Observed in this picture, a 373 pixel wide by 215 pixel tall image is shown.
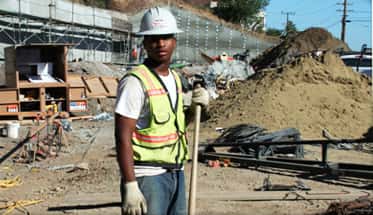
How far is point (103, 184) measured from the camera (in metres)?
8.31

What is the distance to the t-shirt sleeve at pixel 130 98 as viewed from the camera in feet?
11.1

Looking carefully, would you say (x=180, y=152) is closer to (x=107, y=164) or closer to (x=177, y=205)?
(x=177, y=205)

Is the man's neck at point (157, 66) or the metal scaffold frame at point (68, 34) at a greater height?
the metal scaffold frame at point (68, 34)

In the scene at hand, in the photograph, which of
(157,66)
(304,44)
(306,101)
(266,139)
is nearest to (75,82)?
(306,101)

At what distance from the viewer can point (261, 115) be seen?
1437cm

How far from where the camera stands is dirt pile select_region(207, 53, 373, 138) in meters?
14.2

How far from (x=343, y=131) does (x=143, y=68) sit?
1116 cm

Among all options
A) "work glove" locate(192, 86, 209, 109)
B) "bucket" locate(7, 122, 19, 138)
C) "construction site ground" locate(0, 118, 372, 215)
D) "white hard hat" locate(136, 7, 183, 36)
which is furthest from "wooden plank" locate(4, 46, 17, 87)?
"white hard hat" locate(136, 7, 183, 36)

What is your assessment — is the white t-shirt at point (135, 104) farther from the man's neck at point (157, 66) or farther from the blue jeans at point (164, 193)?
the man's neck at point (157, 66)

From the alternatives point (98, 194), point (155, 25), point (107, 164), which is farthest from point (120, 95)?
point (107, 164)

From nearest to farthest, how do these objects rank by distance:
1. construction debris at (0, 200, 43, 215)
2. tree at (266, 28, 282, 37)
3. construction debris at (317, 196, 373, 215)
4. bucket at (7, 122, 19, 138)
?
1. construction debris at (317, 196, 373, 215)
2. construction debris at (0, 200, 43, 215)
3. bucket at (7, 122, 19, 138)
4. tree at (266, 28, 282, 37)

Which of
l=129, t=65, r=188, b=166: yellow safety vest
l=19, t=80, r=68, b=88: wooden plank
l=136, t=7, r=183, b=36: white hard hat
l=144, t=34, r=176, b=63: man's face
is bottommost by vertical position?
l=19, t=80, r=68, b=88: wooden plank

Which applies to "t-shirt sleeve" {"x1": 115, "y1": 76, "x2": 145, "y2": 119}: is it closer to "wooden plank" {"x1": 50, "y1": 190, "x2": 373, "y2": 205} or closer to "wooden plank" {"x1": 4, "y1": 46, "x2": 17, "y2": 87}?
"wooden plank" {"x1": 50, "y1": 190, "x2": 373, "y2": 205}

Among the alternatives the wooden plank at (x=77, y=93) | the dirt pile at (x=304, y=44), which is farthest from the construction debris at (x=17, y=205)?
the dirt pile at (x=304, y=44)
